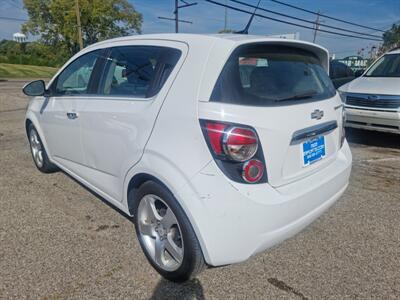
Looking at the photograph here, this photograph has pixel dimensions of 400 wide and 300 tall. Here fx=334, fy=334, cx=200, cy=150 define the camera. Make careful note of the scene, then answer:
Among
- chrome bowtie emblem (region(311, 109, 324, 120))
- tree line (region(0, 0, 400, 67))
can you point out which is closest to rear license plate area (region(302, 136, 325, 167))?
chrome bowtie emblem (region(311, 109, 324, 120))

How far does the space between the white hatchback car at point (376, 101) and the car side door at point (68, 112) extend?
4.70 meters

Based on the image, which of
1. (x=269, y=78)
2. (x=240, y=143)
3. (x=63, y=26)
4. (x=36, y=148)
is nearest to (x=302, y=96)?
(x=269, y=78)

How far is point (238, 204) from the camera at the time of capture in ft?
6.40

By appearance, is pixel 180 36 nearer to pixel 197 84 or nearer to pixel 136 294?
pixel 197 84

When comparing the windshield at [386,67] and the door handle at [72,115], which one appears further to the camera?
the windshield at [386,67]

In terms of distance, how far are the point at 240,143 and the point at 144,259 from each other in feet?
4.23

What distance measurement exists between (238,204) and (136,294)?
0.96 metres

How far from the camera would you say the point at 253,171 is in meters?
2.00

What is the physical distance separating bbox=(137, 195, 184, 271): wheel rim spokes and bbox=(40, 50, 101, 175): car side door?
3.56ft

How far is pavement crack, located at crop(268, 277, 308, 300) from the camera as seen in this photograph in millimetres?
2216

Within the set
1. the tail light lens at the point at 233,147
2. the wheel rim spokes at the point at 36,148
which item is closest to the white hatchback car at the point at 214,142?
the tail light lens at the point at 233,147

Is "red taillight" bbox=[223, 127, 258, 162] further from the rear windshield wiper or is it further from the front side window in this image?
the front side window

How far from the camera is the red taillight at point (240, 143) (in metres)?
1.94

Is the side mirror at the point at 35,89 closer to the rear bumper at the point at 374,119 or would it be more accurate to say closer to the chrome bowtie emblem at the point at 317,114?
the chrome bowtie emblem at the point at 317,114
